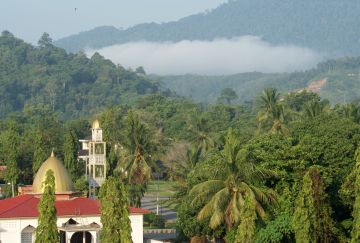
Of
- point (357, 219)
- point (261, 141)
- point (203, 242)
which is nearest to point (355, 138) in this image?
point (261, 141)

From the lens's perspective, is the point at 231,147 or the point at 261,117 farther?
the point at 261,117

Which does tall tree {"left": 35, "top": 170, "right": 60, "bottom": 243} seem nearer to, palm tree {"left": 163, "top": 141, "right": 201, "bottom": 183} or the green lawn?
palm tree {"left": 163, "top": 141, "right": 201, "bottom": 183}

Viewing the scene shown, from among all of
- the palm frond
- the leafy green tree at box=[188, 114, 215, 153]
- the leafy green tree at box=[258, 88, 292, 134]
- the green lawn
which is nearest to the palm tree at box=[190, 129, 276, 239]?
the palm frond

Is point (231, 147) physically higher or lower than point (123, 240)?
higher

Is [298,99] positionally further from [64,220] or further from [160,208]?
[64,220]

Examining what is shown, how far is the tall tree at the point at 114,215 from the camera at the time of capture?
46594mm

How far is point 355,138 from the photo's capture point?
67.9 meters

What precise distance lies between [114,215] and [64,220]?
11.6 m

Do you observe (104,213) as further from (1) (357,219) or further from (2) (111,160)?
(2) (111,160)

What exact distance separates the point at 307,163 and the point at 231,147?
6376 millimetres

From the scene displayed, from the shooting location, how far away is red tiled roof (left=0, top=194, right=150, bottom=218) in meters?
57.5

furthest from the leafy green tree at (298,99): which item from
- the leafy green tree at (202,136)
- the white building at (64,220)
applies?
the white building at (64,220)

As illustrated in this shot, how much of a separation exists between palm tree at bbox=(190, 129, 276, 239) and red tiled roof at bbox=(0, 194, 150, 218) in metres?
6.68

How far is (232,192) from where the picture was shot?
5366 cm
